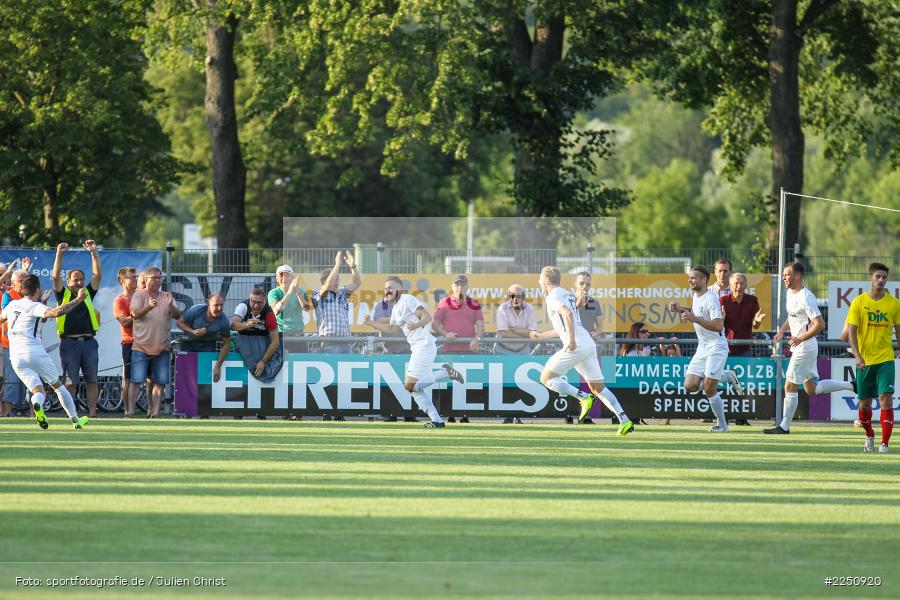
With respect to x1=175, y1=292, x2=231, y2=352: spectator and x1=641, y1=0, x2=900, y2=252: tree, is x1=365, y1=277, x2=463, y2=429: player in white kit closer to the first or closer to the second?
x1=175, y1=292, x2=231, y2=352: spectator

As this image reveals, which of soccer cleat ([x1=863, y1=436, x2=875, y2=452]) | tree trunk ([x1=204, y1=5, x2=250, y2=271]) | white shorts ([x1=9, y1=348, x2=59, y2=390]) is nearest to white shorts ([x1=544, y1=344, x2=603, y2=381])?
soccer cleat ([x1=863, y1=436, x2=875, y2=452])

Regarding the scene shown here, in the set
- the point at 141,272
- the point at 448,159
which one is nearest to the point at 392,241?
the point at 141,272

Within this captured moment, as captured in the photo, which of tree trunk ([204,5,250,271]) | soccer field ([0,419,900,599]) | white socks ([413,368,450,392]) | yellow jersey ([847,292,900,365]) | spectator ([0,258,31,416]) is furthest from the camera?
tree trunk ([204,5,250,271])

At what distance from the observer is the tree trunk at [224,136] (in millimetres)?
36719

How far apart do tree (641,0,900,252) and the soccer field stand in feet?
55.3

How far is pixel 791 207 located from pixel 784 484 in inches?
807

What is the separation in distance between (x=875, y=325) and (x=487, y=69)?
18.9 m

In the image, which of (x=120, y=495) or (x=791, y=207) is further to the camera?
(x=791, y=207)

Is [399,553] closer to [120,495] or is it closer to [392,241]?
[120,495]

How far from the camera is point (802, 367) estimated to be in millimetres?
19984

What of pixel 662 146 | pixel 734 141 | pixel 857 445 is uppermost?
pixel 662 146

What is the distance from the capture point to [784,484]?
43.8ft

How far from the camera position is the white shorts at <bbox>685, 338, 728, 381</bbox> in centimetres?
2036

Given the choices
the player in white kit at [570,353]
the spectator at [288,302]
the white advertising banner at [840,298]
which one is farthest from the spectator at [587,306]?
the spectator at [288,302]
